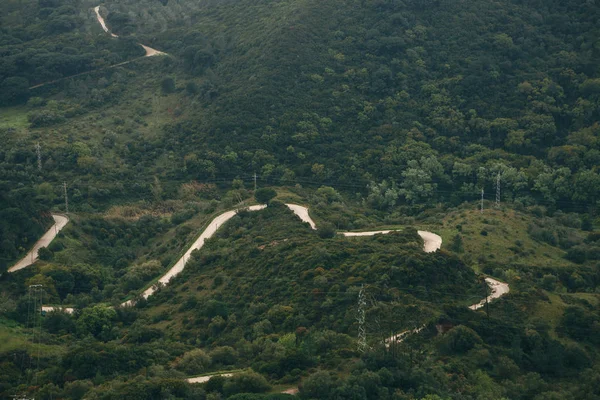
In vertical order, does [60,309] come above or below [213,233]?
above

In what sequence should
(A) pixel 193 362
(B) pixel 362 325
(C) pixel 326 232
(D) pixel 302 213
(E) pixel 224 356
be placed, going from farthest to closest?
(D) pixel 302 213 → (C) pixel 326 232 → (E) pixel 224 356 → (B) pixel 362 325 → (A) pixel 193 362

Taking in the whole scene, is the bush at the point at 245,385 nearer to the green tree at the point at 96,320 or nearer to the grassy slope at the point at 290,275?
the grassy slope at the point at 290,275

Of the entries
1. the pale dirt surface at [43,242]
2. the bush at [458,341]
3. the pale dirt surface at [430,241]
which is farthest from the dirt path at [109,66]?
the bush at [458,341]

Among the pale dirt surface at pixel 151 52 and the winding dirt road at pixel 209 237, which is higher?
the pale dirt surface at pixel 151 52

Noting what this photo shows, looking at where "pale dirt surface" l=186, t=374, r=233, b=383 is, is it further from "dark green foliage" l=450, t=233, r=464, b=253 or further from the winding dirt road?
"dark green foliage" l=450, t=233, r=464, b=253

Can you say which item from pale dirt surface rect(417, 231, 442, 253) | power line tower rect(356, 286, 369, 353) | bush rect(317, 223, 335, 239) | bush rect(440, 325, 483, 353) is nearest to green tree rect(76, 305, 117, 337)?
bush rect(317, 223, 335, 239)

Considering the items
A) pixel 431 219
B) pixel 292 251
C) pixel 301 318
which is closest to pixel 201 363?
pixel 301 318

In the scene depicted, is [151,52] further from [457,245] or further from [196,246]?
[457,245]

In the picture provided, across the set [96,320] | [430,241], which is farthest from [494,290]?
[96,320]
